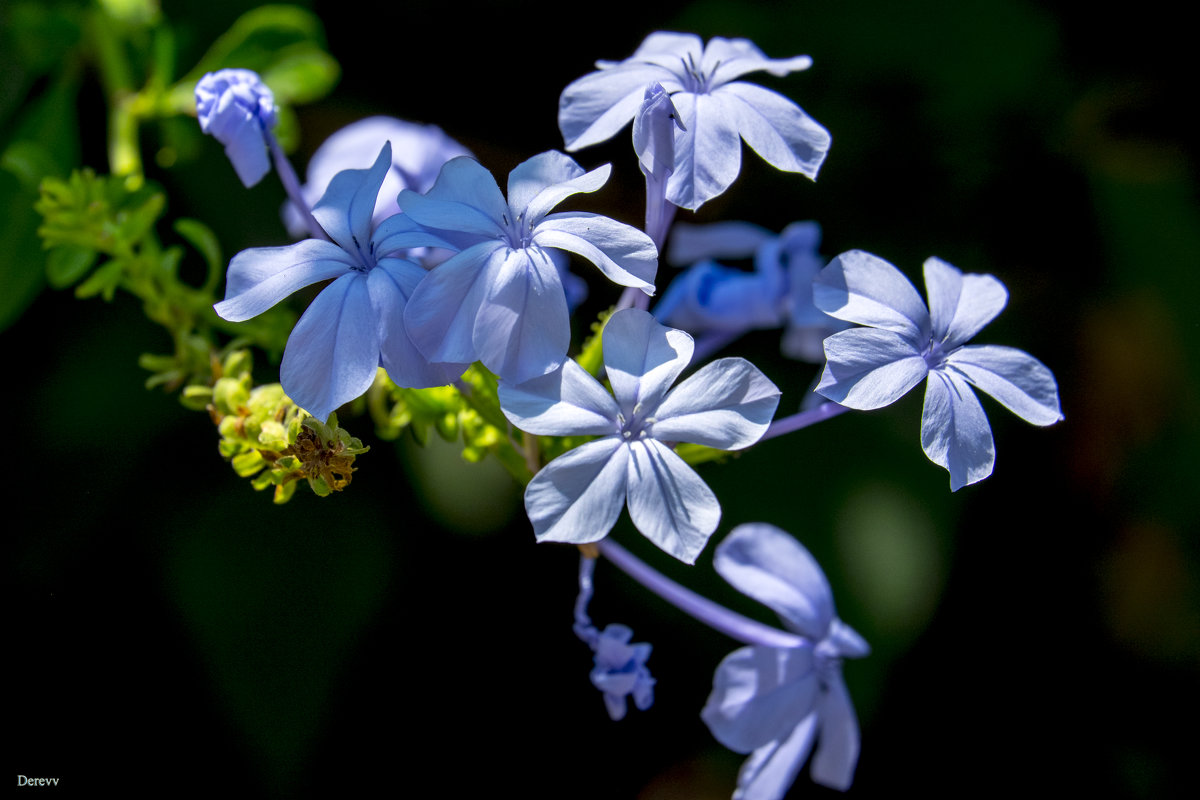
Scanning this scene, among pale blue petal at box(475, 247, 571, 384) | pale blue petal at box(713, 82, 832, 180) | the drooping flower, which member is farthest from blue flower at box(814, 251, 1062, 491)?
the drooping flower

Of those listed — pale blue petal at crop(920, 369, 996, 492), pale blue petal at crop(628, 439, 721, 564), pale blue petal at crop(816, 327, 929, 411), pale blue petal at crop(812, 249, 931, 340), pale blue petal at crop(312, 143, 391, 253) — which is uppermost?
pale blue petal at crop(312, 143, 391, 253)

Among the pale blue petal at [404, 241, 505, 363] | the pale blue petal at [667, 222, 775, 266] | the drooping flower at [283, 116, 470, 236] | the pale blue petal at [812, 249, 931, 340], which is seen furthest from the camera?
the pale blue petal at [667, 222, 775, 266]

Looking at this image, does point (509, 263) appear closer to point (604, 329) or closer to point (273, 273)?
point (604, 329)

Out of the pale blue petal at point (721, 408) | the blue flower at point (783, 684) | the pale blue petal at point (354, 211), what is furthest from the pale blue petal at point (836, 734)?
the pale blue petal at point (354, 211)

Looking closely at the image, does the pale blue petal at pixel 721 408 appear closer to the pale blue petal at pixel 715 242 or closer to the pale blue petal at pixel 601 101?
the pale blue petal at pixel 601 101

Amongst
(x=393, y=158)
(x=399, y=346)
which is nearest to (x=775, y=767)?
(x=399, y=346)

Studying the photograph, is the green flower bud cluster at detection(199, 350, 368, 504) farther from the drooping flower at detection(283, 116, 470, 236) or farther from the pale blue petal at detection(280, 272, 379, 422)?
the drooping flower at detection(283, 116, 470, 236)
